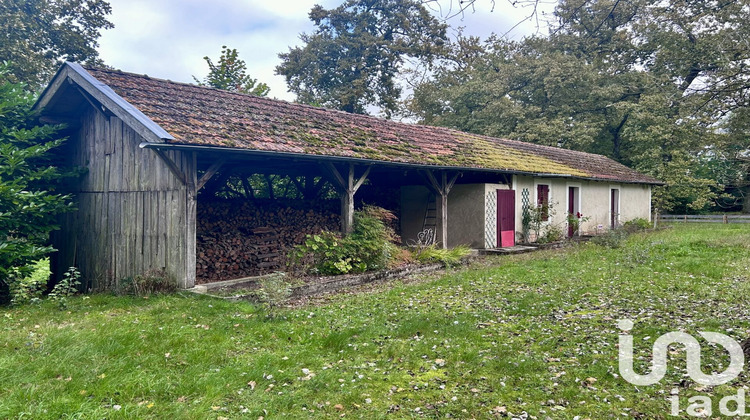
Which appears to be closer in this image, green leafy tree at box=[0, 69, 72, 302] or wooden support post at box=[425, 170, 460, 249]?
green leafy tree at box=[0, 69, 72, 302]

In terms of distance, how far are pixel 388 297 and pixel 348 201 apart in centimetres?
298

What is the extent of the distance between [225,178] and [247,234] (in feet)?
5.00

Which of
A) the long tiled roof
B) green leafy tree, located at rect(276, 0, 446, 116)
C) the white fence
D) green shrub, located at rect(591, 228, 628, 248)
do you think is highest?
green leafy tree, located at rect(276, 0, 446, 116)

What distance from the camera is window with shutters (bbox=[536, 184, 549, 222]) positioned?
14274 millimetres

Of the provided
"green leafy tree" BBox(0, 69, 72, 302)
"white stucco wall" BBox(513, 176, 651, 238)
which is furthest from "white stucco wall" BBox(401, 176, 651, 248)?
"green leafy tree" BBox(0, 69, 72, 302)

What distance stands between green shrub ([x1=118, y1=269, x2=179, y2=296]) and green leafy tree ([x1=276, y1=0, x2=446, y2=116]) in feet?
64.8

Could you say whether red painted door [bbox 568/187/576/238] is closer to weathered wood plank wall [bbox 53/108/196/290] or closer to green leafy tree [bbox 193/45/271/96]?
green leafy tree [bbox 193/45/271/96]

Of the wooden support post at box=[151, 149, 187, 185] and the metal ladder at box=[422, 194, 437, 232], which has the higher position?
the wooden support post at box=[151, 149, 187, 185]

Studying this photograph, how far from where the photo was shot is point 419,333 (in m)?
5.08

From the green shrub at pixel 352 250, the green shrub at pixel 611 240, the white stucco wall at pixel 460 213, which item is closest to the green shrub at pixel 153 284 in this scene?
the green shrub at pixel 352 250

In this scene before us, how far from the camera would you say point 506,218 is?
13.1m

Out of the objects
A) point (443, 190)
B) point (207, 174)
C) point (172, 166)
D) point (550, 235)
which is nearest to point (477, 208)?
point (443, 190)

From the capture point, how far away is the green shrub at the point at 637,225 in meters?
18.0

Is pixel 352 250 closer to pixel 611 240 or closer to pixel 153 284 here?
pixel 153 284
